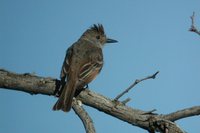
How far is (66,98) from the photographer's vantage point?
314 inches

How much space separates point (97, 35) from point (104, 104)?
5188 mm

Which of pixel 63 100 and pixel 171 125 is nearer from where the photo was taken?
pixel 171 125

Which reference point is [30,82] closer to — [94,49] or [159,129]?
[159,129]

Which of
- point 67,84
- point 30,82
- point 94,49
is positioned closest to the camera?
point 30,82

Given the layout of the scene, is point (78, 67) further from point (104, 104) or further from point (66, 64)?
point (104, 104)

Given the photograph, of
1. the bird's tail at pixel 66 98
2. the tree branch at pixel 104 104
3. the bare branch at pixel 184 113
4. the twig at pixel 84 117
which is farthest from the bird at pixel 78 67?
the bare branch at pixel 184 113

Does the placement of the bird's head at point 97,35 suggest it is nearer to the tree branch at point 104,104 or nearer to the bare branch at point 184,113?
the tree branch at point 104,104

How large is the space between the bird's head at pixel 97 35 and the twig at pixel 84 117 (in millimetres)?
4614

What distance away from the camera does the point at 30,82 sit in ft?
25.1

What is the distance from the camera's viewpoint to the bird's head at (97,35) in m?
12.0

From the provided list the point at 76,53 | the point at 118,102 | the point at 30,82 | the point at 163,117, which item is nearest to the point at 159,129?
the point at 163,117

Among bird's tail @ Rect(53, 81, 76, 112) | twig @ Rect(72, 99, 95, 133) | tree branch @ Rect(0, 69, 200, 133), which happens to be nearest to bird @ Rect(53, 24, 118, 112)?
bird's tail @ Rect(53, 81, 76, 112)

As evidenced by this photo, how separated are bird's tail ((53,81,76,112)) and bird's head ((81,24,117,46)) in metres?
3.45

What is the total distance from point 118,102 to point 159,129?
3.11 feet
